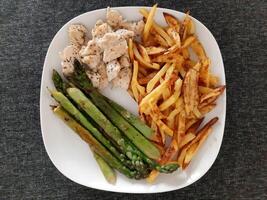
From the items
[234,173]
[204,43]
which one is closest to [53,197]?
[234,173]

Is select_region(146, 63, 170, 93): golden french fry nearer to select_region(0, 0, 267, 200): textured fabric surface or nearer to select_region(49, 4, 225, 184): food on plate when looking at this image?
select_region(49, 4, 225, 184): food on plate

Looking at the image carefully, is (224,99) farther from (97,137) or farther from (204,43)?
(97,137)

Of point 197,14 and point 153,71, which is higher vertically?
point 197,14

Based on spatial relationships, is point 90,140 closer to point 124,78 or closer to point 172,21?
point 124,78

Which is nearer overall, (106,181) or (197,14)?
(106,181)

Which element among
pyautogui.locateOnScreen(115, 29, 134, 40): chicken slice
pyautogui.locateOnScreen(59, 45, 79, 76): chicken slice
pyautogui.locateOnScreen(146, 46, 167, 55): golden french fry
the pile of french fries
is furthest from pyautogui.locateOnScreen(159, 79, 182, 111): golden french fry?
pyautogui.locateOnScreen(59, 45, 79, 76): chicken slice

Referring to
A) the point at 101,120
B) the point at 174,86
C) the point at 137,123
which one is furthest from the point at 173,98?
the point at 101,120

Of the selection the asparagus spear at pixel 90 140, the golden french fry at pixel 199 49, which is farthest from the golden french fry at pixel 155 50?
the asparagus spear at pixel 90 140
